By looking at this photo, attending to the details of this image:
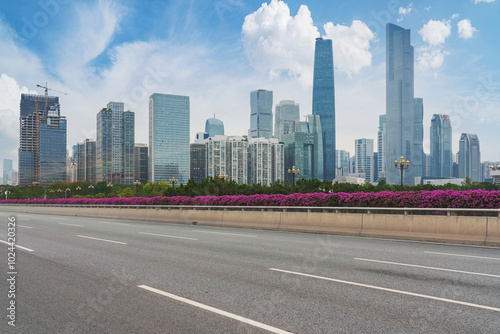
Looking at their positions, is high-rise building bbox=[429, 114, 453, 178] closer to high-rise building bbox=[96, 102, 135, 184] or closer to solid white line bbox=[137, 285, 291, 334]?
high-rise building bbox=[96, 102, 135, 184]

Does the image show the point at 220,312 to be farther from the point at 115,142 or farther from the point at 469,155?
the point at 469,155

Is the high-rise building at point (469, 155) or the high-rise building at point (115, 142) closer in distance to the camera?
the high-rise building at point (115, 142)

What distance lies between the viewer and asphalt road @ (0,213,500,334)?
16.5 feet

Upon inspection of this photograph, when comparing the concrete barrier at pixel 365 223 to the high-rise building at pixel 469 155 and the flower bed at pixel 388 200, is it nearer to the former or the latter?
the flower bed at pixel 388 200

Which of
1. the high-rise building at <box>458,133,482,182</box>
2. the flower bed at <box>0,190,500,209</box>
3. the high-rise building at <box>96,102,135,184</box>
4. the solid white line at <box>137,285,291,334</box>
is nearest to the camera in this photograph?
the solid white line at <box>137,285,291,334</box>

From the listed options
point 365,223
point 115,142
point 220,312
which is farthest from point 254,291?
point 115,142

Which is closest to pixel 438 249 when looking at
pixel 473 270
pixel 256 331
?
pixel 473 270

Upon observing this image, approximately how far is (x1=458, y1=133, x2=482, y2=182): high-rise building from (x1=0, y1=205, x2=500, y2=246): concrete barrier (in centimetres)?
15461

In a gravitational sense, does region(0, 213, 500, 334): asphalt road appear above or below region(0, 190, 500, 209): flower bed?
below

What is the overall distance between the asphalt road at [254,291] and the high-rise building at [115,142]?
123 m

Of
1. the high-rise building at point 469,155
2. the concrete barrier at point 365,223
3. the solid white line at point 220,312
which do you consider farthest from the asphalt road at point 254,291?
the high-rise building at point 469,155

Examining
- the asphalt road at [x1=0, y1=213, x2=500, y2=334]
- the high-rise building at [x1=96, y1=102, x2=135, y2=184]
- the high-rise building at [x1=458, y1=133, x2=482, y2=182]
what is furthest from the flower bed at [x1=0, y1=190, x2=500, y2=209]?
the high-rise building at [x1=458, y1=133, x2=482, y2=182]

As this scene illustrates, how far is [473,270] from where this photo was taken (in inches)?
338

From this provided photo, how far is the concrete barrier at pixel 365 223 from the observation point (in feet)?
43.8
